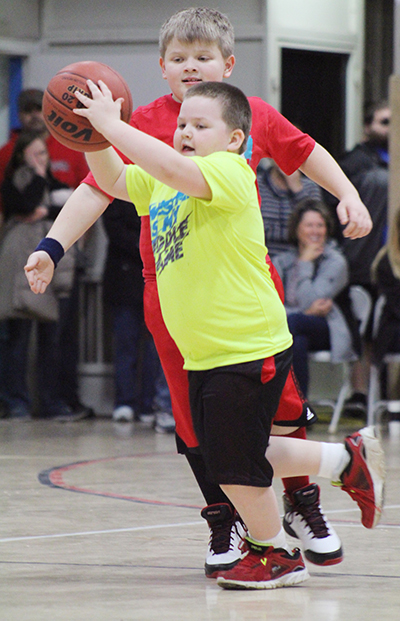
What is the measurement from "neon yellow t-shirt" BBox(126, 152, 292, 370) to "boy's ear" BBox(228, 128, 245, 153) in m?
0.05

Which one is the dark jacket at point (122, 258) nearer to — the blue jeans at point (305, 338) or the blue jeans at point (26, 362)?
the blue jeans at point (26, 362)

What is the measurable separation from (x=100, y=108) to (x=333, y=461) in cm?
121

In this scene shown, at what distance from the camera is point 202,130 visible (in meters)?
2.84

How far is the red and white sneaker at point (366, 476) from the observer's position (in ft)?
10.1

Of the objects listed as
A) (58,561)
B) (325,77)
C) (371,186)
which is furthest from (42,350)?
(58,561)

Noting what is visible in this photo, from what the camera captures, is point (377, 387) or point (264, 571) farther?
point (377, 387)

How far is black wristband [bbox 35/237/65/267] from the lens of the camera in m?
3.06

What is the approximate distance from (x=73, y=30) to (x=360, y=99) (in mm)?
2684

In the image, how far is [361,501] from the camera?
122 inches

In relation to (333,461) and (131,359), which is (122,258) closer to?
(131,359)

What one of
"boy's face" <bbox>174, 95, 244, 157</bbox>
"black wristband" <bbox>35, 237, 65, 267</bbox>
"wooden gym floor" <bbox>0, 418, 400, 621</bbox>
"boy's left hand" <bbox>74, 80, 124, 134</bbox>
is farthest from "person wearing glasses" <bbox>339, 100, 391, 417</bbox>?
"boy's left hand" <bbox>74, 80, 124, 134</bbox>

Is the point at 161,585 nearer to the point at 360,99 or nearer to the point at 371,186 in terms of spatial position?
the point at 371,186

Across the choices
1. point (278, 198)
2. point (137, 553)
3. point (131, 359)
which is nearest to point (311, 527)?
point (137, 553)

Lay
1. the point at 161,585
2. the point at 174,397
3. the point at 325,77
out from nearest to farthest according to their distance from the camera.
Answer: the point at 161,585 < the point at 174,397 < the point at 325,77
